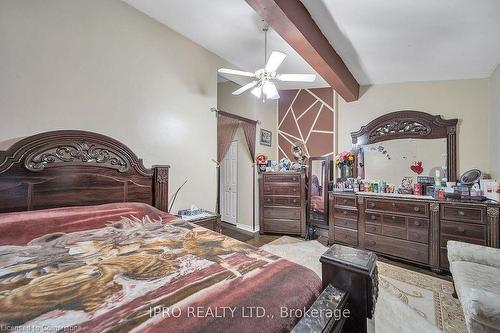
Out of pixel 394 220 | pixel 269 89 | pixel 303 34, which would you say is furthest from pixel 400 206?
pixel 303 34

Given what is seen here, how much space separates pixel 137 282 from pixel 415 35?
3.01 meters

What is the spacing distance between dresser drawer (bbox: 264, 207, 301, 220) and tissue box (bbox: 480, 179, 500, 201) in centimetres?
230

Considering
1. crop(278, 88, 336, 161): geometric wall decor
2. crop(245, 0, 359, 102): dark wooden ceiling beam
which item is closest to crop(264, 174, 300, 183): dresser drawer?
crop(278, 88, 336, 161): geometric wall decor

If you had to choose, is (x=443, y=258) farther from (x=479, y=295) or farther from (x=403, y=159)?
(x=479, y=295)

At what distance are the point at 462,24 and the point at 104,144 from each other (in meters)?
3.41

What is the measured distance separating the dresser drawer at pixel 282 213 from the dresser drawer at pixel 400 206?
116 centimetres

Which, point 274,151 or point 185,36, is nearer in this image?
point 185,36

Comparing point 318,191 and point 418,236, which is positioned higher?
point 318,191

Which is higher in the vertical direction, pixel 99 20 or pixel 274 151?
pixel 99 20

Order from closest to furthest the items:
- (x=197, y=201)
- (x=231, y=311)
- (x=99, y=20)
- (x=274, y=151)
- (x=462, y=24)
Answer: (x=231, y=311)
(x=462, y=24)
(x=99, y=20)
(x=197, y=201)
(x=274, y=151)

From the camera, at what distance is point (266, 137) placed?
4.45m

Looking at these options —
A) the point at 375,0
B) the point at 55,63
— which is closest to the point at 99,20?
the point at 55,63

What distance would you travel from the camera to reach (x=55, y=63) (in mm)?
1847

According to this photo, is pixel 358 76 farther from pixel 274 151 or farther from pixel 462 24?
pixel 274 151
